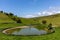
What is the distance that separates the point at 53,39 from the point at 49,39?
1.96 ft

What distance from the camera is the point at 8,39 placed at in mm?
20625

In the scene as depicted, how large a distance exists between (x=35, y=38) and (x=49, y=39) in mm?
2082

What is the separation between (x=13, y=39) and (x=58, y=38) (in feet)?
22.0

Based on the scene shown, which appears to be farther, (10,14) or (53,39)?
(10,14)

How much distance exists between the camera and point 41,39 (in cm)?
2084

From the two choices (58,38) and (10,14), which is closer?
(58,38)

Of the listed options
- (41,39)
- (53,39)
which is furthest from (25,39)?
(53,39)

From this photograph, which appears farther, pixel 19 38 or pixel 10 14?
pixel 10 14

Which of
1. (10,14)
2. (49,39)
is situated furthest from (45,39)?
(10,14)

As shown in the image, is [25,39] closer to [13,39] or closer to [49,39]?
[13,39]

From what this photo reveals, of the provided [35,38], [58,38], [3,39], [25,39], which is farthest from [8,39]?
[58,38]

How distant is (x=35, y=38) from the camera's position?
70.0ft

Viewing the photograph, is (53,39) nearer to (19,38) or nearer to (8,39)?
(19,38)

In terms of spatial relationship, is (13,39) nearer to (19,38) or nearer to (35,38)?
(19,38)
